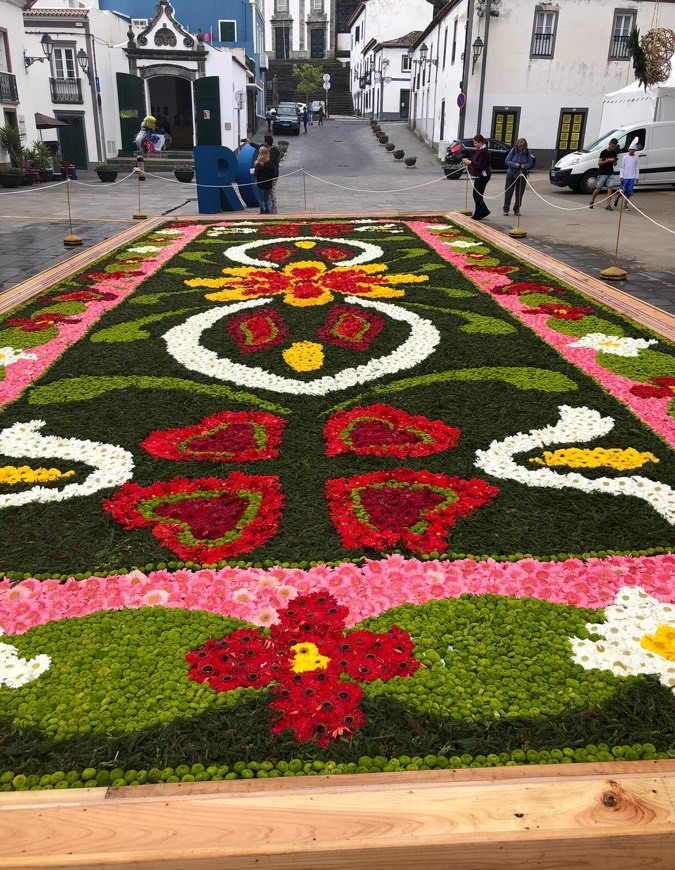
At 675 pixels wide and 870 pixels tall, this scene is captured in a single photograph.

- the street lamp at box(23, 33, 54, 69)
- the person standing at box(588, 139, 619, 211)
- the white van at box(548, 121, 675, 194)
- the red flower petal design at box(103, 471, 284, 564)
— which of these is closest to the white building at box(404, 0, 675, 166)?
the white van at box(548, 121, 675, 194)

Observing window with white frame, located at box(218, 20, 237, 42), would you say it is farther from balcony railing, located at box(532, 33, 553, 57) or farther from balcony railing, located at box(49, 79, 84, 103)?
balcony railing, located at box(532, 33, 553, 57)

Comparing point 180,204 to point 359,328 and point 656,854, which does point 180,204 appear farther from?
point 656,854

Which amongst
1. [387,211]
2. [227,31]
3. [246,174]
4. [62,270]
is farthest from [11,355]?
[227,31]

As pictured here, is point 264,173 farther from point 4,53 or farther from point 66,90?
point 66,90

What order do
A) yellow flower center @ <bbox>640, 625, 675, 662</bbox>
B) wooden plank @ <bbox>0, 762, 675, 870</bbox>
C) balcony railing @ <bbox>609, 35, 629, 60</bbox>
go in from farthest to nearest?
1. balcony railing @ <bbox>609, 35, 629, 60</bbox>
2. yellow flower center @ <bbox>640, 625, 675, 662</bbox>
3. wooden plank @ <bbox>0, 762, 675, 870</bbox>

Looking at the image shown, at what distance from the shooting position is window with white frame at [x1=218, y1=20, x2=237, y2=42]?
36.9 metres

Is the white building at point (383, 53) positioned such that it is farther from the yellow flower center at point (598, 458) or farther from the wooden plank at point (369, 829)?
the wooden plank at point (369, 829)

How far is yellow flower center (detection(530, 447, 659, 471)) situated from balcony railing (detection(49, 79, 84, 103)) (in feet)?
96.7

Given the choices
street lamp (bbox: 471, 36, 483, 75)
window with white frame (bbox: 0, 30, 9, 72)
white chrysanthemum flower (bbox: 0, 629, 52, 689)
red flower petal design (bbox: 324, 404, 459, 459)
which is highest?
street lamp (bbox: 471, 36, 483, 75)

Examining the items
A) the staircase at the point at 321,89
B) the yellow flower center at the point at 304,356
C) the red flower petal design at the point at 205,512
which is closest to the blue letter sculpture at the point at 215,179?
the yellow flower center at the point at 304,356

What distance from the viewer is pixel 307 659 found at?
7.63 feet

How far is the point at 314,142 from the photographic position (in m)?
34.8

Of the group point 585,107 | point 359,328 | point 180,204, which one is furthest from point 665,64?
point 359,328

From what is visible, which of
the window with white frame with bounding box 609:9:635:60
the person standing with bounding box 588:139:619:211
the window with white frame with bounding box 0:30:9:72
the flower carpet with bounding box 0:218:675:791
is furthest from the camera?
the window with white frame with bounding box 609:9:635:60
